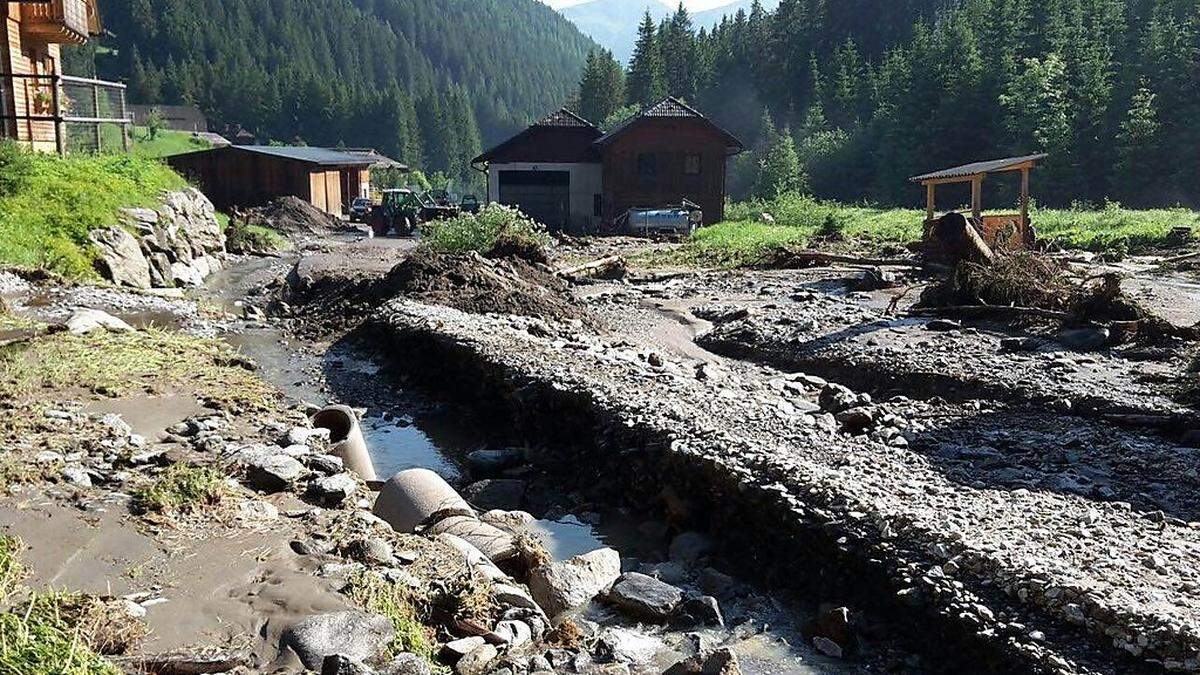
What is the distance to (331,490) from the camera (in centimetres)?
751

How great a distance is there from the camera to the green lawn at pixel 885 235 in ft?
91.0

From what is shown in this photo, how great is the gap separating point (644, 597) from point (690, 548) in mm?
1099

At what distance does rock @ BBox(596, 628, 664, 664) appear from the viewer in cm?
584

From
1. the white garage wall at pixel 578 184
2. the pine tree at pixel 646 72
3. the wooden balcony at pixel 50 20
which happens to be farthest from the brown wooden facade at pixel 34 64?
the pine tree at pixel 646 72

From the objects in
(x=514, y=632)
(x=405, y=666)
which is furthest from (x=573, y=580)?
(x=405, y=666)

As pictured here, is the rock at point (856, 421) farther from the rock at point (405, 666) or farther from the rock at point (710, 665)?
the rock at point (405, 666)

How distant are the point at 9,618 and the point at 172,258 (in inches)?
788

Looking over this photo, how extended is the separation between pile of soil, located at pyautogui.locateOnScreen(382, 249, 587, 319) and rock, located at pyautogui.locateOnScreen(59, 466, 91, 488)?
9970mm

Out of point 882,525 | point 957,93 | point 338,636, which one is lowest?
point 338,636

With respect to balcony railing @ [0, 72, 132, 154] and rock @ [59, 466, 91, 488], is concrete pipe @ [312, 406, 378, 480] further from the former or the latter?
balcony railing @ [0, 72, 132, 154]

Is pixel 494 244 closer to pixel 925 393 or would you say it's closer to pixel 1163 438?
pixel 925 393

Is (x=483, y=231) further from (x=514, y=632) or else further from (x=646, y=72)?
(x=646, y=72)

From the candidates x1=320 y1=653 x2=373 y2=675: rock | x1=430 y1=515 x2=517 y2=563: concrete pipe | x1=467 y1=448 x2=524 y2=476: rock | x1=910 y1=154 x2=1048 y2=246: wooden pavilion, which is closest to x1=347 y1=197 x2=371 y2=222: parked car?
x1=910 y1=154 x2=1048 y2=246: wooden pavilion

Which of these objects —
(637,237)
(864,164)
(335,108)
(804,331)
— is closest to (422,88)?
(335,108)
